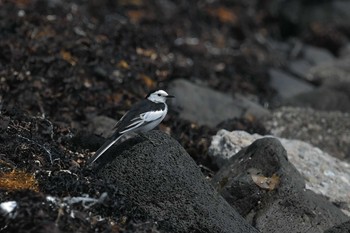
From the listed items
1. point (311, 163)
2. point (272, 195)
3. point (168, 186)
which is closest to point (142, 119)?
point (168, 186)

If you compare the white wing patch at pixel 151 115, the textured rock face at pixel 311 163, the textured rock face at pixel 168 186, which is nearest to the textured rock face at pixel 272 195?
the textured rock face at pixel 311 163

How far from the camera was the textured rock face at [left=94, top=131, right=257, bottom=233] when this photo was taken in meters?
6.84

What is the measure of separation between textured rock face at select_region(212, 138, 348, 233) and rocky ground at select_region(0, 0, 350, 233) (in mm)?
14

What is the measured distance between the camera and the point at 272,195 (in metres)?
7.82

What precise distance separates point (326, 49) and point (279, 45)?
4.80 feet

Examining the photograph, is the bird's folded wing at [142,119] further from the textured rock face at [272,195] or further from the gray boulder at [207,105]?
the gray boulder at [207,105]

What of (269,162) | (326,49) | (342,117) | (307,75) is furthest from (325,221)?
(326,49)

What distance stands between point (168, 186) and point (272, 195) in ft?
4.32

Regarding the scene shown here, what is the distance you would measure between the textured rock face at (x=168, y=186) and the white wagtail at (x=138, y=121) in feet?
0.38

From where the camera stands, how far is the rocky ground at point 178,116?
22.6ft

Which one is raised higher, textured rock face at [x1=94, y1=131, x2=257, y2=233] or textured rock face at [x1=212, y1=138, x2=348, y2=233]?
textured rock face at [x1=94, y1=131, x2=257, y2=233]

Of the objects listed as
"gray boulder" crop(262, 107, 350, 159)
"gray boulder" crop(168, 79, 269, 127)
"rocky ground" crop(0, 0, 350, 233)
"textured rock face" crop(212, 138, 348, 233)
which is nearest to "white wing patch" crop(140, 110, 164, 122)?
"rocky ground" crop(0, 0, 350, 233)

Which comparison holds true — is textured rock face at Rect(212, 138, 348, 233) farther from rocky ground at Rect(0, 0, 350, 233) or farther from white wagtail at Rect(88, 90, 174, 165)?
white wagtail at Rect(88, 90, 174, 165)

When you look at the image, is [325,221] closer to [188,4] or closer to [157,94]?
[157,94]
